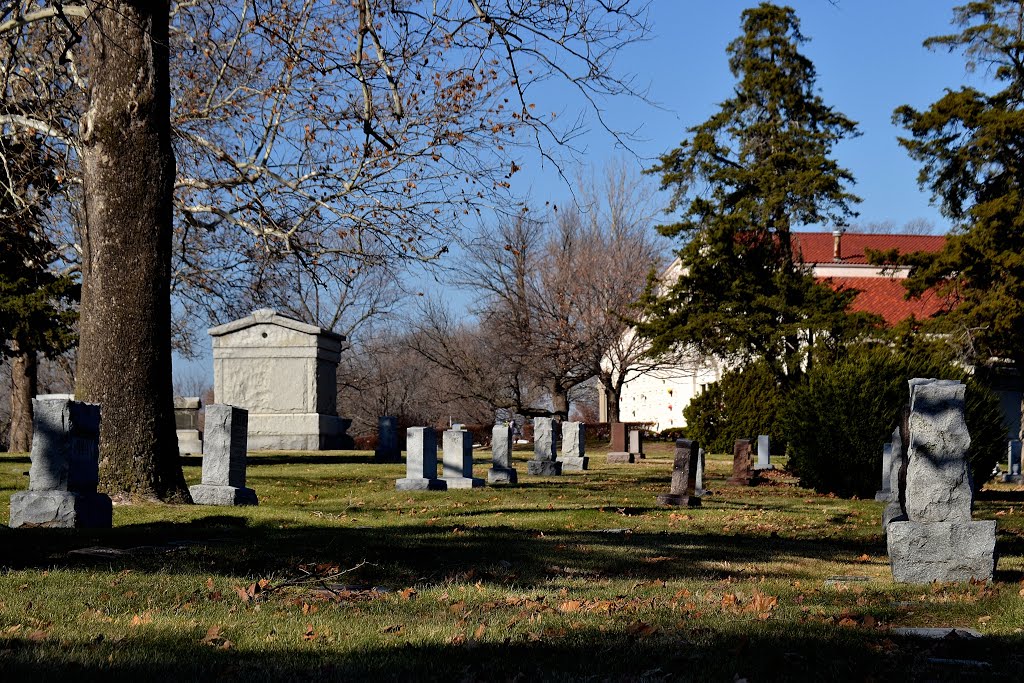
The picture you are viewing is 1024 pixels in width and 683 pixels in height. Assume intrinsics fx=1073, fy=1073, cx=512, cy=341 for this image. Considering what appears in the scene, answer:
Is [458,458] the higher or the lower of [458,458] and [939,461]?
the lower

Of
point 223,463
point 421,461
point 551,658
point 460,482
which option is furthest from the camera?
point 460,482

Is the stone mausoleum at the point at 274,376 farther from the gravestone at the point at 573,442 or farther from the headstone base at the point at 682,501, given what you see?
the headstone base at the point at 682,501

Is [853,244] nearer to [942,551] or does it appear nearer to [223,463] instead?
[223,463]

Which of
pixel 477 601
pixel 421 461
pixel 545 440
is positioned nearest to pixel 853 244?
pixel 545 440

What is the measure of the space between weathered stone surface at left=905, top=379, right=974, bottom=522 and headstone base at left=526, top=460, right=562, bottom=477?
48.5 feet

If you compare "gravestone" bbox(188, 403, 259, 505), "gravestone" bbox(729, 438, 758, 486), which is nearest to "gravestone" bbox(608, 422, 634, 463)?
"gravestone" bbox(729, 438, 758, 486)

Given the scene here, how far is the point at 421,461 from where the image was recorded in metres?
16.8

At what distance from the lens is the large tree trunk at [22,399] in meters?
26.8

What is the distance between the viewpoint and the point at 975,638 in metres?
5.48

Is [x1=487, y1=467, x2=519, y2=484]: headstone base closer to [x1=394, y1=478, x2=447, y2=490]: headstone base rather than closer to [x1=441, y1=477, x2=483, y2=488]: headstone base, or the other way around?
[x1=441, y1=477, x2=483, y2=488]: headstone base

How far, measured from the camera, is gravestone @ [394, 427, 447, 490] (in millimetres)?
16688

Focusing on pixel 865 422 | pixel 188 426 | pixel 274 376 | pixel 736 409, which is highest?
pixel 274 376

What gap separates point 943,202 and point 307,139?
22767 mm

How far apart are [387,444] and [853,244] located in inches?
1352
